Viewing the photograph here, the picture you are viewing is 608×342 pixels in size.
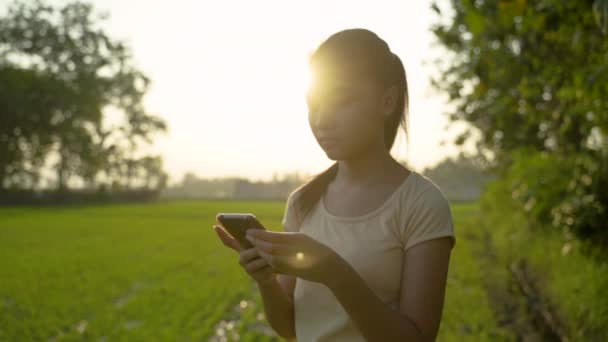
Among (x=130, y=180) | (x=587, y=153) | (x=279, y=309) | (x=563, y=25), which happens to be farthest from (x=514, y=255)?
(x=130, y=180)

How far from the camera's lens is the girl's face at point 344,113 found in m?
1.59

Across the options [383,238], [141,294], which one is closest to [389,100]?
[383,238]

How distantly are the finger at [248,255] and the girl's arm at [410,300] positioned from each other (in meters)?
0.22

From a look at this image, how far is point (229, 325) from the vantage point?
314 inches

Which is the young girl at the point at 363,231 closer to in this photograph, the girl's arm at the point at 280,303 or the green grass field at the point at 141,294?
the girl's arm at the point at 280,303

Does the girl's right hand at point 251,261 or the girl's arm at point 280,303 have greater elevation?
the girl's right hand at point 251,261

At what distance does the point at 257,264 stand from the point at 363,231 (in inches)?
12.4

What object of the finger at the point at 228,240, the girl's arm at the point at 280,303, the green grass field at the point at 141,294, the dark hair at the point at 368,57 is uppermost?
the dark hair at the point at 368,57

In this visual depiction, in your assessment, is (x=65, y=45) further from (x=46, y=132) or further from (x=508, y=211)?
(x=508, y=211)

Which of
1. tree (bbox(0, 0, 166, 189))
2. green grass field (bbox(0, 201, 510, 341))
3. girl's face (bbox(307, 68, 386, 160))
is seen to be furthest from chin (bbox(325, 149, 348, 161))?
tree (bbox(0, 0, 166, 189))

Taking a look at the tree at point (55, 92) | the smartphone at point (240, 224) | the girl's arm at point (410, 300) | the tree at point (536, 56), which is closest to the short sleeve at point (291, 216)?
the smartphone at point (240, 224)

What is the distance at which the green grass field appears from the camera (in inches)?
289

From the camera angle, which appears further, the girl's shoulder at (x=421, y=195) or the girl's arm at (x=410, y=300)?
the girl's shoulder at (x=421, y=195)

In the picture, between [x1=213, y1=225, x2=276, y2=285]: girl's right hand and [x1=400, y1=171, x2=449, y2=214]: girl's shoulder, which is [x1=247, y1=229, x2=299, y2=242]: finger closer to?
[x1=213, y1=225, x2=276, y2=285]: girl's right hand
